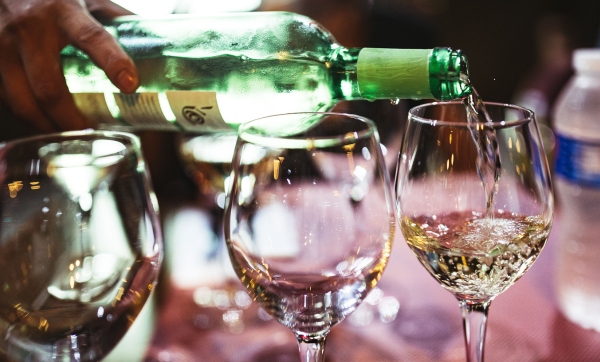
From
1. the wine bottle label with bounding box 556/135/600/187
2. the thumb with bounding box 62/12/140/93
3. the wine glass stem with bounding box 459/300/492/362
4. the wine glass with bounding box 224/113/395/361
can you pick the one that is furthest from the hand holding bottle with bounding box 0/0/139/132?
the wine bottle label with bounding box 556/135/600/187

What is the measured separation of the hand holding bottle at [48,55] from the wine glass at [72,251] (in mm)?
170

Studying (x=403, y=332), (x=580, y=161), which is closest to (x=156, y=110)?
(x=403, y=332)

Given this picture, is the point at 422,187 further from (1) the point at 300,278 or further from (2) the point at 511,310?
(2) the point at 511,310

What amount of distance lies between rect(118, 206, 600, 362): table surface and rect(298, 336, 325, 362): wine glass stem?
26cm

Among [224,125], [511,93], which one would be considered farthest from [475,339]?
[511,93]

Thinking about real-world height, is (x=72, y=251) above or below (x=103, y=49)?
below

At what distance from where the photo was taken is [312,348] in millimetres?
448

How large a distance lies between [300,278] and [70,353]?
19 cm

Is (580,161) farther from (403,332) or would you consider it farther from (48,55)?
(48,55)

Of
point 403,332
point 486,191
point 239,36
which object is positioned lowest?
point 403,332

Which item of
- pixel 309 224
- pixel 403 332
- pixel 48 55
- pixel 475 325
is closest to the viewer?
pixel 309 224

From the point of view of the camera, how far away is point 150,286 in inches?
18.5

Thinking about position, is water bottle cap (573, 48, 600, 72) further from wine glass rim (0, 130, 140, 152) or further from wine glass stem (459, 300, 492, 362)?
wine glass rim (0, 130, 140, 152)

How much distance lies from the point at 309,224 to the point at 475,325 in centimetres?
23
